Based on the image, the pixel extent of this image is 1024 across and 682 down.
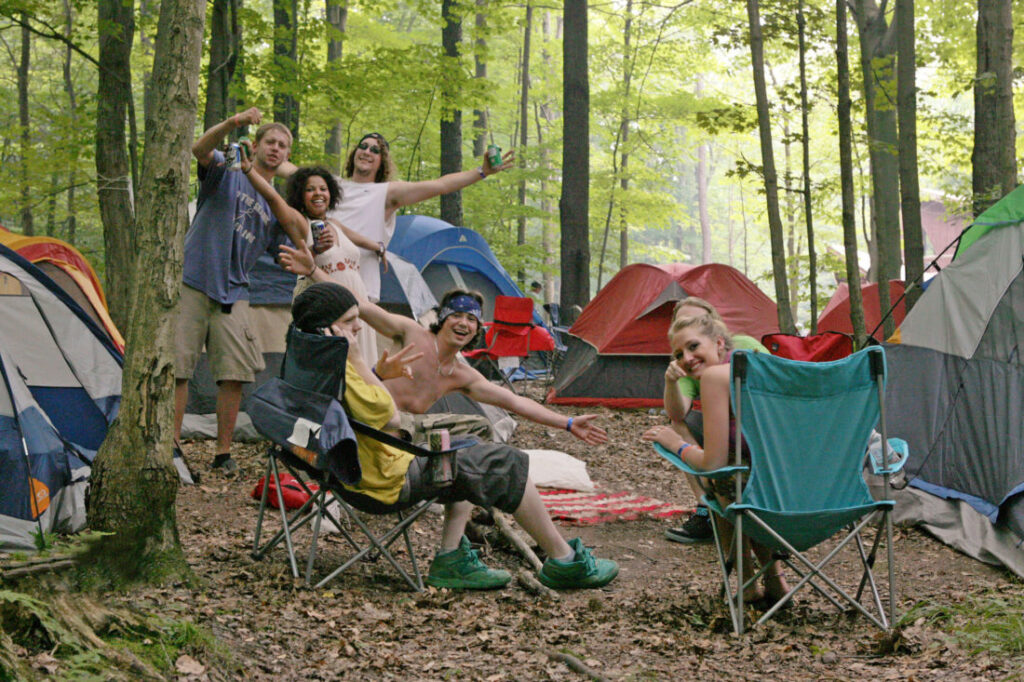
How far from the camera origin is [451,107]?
9805 mm

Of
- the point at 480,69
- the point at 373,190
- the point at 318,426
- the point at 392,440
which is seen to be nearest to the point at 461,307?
the point at 392,440

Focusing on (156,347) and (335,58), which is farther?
(335,58)

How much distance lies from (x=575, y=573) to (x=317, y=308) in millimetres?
1503

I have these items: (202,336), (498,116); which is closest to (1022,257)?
(202,336)

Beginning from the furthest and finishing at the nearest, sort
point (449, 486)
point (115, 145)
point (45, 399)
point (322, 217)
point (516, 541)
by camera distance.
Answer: point (115, 145), point (322, 217), point (45, 399), point (516, 541), point (449, 486)

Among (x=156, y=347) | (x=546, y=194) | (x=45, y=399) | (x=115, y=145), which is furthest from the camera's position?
(x=546, y=194)

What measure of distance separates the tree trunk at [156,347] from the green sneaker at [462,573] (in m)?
1.02

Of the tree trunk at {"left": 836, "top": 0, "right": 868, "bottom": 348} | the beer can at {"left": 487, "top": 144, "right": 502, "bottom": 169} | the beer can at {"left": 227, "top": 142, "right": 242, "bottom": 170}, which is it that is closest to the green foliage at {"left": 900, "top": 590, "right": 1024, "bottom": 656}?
the beer can at {"left": 487, "top": 144, "right": 502, "bottom": 169}

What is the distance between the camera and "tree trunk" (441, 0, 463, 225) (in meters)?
9.62

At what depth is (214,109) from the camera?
7125 mm

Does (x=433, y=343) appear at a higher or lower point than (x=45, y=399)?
higher

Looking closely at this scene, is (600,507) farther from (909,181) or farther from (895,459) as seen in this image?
(909,181)

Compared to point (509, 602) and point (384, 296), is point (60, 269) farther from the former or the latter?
point (509, 602)

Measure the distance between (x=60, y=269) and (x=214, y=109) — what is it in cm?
175
